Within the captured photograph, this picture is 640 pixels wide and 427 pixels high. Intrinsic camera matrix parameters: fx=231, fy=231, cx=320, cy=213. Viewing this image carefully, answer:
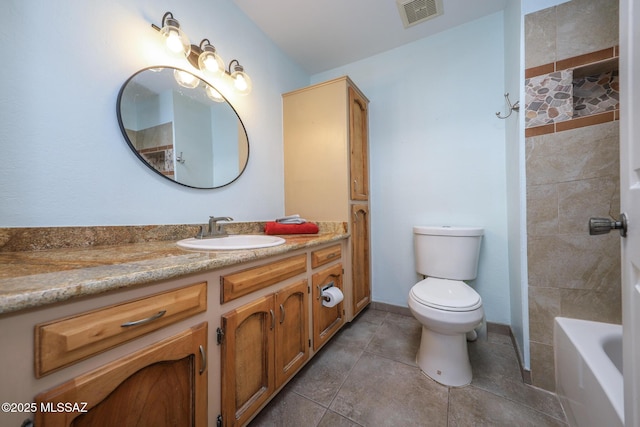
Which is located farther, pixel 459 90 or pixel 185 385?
pixel 459 90

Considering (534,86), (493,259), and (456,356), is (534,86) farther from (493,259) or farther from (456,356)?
(456,356)

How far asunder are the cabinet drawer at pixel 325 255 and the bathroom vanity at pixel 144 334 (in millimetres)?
192

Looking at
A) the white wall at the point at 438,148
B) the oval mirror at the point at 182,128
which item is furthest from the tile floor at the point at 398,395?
the oval mirror at the point at 182,128

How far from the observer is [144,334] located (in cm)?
60

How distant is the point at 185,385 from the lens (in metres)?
0.70

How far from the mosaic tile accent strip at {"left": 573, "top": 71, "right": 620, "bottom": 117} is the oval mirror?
1.89 m

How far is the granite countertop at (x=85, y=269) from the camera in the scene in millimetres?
432

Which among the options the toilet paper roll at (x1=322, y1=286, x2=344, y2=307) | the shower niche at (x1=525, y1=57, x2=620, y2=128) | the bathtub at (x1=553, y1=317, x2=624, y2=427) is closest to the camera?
the bathtub at (x1=553, y1=317, x2=624, y2=427)

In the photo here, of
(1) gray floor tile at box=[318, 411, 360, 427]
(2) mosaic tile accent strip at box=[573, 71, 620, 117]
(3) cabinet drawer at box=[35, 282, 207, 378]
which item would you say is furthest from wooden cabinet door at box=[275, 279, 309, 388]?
(2) mosaic tile accent strip at box=[573, 71, 620, 117]

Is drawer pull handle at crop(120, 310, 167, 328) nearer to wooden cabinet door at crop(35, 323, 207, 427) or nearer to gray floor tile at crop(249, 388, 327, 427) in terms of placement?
wooden cabinet door at crop(35, 323, 207, 427)

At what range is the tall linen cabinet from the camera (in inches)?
66.3

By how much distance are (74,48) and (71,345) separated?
1.11 meters

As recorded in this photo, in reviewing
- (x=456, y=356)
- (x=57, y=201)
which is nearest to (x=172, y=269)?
(x=57, y=201)

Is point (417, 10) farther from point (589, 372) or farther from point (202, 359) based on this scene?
point (202, 359)
